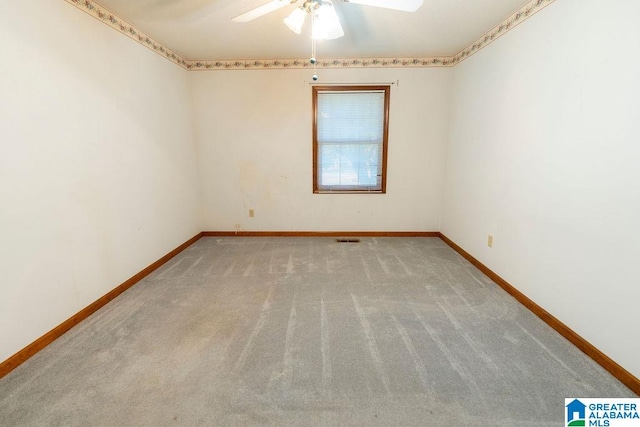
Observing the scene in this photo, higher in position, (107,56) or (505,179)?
(107,56)

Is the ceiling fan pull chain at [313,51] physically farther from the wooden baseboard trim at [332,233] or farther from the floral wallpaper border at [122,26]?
the wooden baseboard trim at [332,233]

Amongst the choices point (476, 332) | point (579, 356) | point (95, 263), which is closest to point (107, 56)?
point (95, 263)

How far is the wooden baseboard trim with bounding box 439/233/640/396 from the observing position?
1.49 metres

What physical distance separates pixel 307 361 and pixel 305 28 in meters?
2.78

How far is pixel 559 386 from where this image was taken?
1.49 m

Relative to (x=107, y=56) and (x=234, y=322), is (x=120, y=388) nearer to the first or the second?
(x=234, y=322)

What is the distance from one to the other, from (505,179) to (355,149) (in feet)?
6.18

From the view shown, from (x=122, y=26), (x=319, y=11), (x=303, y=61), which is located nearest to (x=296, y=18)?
(x=319, y=11)

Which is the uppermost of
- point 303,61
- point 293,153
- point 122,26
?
point 303,61

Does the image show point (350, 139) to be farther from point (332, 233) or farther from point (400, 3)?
point (400, 3)

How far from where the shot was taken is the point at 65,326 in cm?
197

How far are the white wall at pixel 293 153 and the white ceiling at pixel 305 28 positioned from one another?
0.32 metres

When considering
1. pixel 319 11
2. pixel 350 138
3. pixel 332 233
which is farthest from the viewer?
pixel 332 233

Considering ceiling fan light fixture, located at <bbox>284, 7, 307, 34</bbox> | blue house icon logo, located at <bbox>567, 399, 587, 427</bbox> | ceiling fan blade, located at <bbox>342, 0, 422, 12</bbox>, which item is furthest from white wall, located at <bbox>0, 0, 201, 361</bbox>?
blue house icon logo, located at <bbox>567, 399, 587, 427</bbox>
